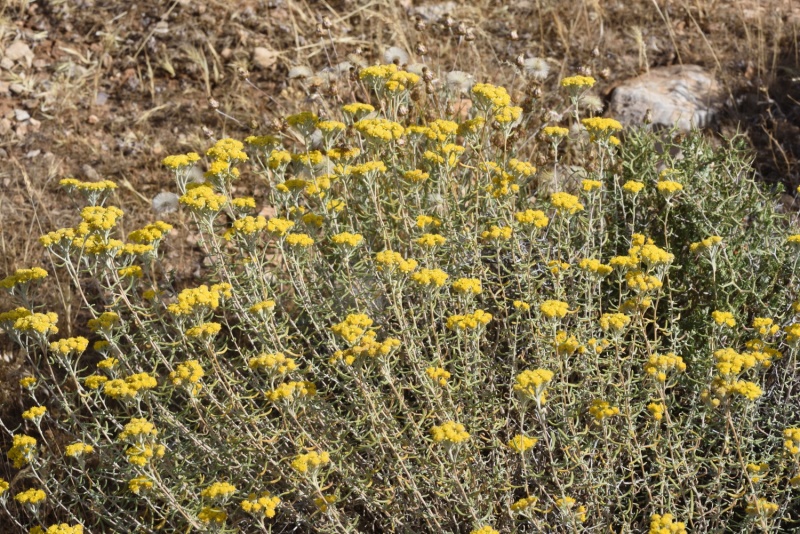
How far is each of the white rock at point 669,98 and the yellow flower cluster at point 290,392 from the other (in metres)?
3.67

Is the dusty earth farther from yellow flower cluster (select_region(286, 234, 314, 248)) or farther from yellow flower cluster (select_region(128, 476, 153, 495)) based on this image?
yellow flower cluster (select_region(128, 476, 153, 495))

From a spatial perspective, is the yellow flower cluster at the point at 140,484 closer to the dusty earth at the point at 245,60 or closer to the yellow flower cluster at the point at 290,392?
the yellow flower cluster at the point at 290,392

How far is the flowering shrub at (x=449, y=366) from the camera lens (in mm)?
2859

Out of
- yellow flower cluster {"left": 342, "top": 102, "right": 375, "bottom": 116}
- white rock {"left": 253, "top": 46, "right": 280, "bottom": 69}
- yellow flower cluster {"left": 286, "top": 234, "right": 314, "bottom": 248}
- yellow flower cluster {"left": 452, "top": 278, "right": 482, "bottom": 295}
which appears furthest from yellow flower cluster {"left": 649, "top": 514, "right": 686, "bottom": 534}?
white rock {"left": 253, "top": 46, "right": 280, "bottom": 69}

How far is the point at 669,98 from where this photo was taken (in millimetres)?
5945

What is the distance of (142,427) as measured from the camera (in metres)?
2.80

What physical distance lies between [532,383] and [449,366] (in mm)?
1289

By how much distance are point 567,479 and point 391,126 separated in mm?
1531

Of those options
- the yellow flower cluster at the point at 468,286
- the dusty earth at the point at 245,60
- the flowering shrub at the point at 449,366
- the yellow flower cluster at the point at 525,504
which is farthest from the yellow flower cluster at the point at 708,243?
the dusty earth at the point at 245,60

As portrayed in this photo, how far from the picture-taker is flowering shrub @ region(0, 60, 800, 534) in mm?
2859

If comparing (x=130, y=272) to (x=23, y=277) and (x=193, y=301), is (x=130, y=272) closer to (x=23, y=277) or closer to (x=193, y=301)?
(x=23, y=277)

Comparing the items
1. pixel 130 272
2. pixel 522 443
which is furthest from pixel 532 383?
pixel 130 272

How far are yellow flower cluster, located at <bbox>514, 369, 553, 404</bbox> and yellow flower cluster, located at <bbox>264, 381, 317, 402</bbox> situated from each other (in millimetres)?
722

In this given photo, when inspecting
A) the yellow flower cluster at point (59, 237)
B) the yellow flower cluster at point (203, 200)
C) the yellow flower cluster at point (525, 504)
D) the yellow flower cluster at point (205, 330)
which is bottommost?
the yellow flower cluster at point (525, 504)
